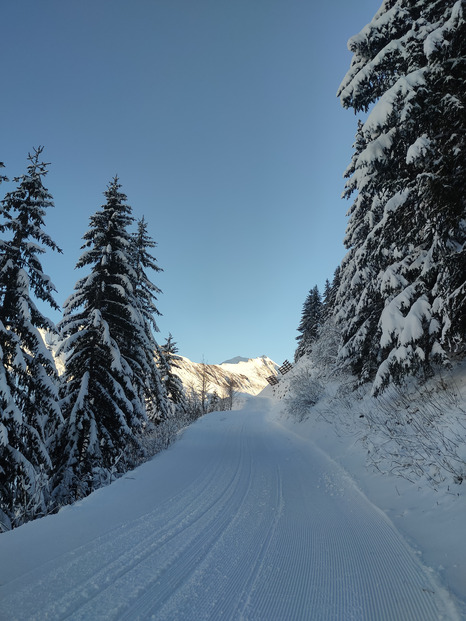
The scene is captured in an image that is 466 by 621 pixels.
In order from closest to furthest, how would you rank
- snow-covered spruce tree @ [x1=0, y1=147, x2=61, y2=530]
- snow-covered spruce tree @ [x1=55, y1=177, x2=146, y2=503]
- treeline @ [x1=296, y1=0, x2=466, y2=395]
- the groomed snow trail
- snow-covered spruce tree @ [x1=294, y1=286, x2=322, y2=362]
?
the groomed snow trail → treeline @ [x1=296, y1=0, x2=466, y2=395] → snow-covered spruce tree @ [x1=0, y1=147, x2=61, y2=530] → snow-covered spruce tree @ [x1=55, y1=177, x2=146, y2=503] → snow-covered spruce tree @ [x1=294, y1=286, x2=322, y2=362]

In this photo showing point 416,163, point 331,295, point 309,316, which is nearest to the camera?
point 416,163

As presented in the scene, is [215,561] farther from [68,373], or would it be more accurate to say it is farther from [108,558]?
[68,373]

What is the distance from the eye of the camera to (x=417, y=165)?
18.1 ft

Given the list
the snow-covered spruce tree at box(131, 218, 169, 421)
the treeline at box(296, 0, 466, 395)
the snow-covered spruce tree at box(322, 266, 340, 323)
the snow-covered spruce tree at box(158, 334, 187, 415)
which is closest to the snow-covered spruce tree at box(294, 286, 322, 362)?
the snow-covered spruce tree at box(322, 266, 340, 323)

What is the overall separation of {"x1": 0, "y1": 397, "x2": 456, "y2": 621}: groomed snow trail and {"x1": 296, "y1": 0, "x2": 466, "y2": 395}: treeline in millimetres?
4014

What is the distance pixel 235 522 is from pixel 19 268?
8.27 m

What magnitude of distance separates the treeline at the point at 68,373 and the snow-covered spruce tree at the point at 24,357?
0.03 metres

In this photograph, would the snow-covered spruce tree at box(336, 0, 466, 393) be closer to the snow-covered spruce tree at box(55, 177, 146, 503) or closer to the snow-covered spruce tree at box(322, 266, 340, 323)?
the snow-covered spruce tree at box(55, 177, 146, 503)

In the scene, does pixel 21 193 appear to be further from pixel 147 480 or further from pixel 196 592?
pixel 196 592

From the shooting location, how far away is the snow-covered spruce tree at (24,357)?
729 cm

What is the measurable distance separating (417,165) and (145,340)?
998 centimetres

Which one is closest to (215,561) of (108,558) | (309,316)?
(108,558)

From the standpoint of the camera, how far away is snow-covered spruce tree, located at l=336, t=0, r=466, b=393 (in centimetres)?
514

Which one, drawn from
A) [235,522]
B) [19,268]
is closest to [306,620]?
[235,522]
